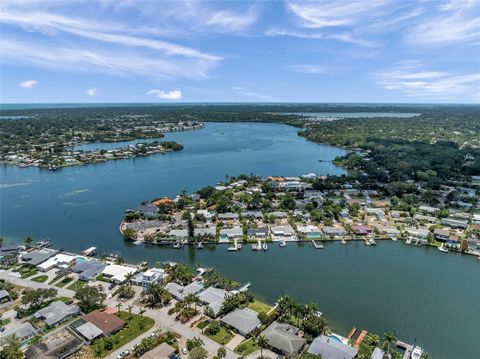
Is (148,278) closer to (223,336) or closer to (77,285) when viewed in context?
(77,285)

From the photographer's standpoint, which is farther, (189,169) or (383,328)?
(189,169)

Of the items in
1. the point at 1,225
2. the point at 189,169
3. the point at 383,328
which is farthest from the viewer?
the point at 189,169

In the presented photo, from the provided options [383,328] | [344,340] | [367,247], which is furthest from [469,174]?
[344,340]

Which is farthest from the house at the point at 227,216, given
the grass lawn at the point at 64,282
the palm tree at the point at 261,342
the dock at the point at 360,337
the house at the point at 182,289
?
the palm tree at the point at 261,342

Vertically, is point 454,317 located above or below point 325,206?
below

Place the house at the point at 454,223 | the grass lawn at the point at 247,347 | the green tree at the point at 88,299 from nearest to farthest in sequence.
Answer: the grass lawn at the point at 247,347 < the green tree at the point at 88,299 < the house at the point at 454,223

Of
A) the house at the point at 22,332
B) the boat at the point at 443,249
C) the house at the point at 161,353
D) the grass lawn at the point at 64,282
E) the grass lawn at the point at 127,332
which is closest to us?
the house at the point at 161,353

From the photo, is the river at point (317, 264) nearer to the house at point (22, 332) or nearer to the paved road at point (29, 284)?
the paved road at point (29, 284)

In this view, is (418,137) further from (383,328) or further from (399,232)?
(383,328)
